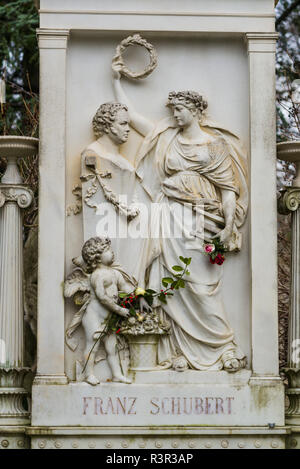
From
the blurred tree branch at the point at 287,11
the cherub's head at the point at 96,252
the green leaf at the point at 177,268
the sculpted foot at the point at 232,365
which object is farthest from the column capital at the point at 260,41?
the blurred tree branch at the point at 287,11

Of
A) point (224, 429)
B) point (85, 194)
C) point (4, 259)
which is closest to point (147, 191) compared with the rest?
point (85, 194)

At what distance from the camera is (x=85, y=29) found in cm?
Answer: 1571

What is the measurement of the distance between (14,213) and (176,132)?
6.40 ft

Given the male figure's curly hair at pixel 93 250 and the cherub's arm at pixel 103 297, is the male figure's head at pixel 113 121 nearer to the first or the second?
the male figure's curly hair at pixel 93 250

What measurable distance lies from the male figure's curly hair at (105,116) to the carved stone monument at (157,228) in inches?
0.5

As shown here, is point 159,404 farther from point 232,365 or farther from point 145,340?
point 232,365

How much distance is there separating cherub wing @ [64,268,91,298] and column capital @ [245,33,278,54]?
304 cm

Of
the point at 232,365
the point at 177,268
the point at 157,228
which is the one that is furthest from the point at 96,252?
the point at 232,365

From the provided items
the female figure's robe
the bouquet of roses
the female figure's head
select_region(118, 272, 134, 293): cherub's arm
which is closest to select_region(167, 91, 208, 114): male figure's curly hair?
the female figure's head

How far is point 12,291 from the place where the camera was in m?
15.6

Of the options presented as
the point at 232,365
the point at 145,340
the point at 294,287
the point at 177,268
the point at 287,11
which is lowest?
the point at 232,365

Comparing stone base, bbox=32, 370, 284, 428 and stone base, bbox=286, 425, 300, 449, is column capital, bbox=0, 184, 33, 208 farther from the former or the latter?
stone base, bbox=286, 425, 300, 449

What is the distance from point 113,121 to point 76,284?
179cm

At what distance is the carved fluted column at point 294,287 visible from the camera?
51.3 ft
